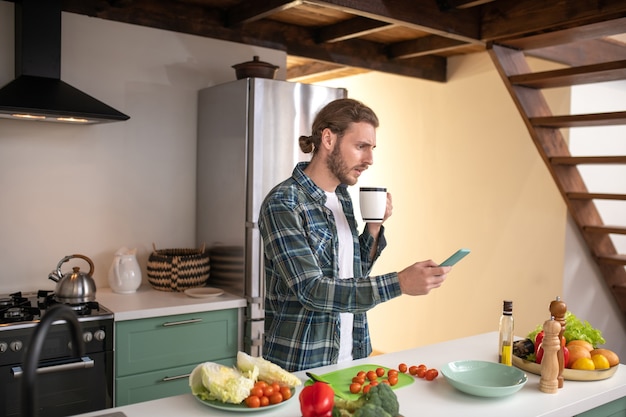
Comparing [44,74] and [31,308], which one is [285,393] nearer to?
[31,308]

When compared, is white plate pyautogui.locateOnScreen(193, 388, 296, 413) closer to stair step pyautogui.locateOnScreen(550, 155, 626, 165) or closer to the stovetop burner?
the stovetop burner

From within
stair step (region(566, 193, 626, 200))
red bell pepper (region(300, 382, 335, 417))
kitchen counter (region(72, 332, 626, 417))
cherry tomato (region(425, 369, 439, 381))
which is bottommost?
kitchen counter (region(72, 332, 626, 417))

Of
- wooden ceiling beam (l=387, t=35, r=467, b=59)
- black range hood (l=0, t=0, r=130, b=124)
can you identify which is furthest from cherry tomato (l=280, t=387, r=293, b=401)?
wooden ceiling beam (l=387, t=35, r=467, b=59)

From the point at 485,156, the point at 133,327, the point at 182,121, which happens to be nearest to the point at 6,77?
the point at 182,121

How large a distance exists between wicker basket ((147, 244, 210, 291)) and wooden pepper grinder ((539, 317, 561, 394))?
6.68 ft

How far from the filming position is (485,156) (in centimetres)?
449

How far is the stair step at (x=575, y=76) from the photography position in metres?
2.94

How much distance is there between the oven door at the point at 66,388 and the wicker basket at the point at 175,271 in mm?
618

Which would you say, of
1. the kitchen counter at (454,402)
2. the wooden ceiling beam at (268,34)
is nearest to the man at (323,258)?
the kitchen counter at (454,402)

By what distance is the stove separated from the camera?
2.54 m

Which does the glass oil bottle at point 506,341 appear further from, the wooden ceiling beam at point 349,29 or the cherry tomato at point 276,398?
the wooden ceiling beam at point 349,29

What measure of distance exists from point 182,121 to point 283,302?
6.39ft

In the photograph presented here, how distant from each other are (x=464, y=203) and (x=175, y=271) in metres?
2.34

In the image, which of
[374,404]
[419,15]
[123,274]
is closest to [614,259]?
[419,15]
